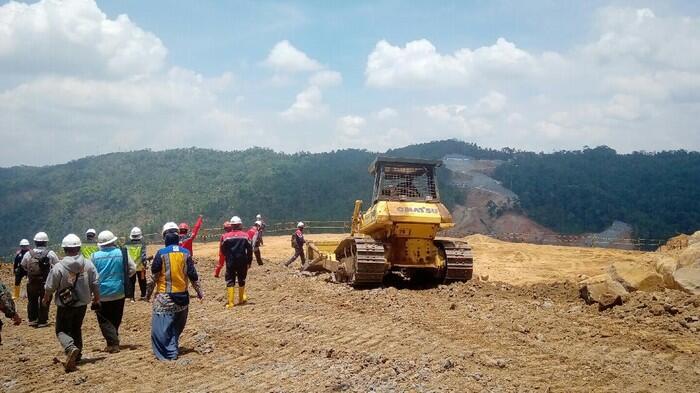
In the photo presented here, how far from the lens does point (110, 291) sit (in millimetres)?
7754

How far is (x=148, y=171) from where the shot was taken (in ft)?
258

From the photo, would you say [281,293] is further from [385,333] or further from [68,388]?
[68,388]

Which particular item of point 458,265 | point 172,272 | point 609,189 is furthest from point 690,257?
point 609,189

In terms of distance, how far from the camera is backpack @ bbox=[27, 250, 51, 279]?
1022cm

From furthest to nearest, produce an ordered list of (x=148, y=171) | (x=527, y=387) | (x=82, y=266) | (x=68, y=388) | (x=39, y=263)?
1. (x=148, y=171)
2. (x=39, y=263)
3. (x=82, y=266)
4. (x=68, y=388)
5. (x=527, y=387)

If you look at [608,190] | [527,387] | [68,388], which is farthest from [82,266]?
[608,190]

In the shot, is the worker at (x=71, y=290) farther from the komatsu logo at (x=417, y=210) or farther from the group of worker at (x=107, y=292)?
the komatsu logo at (x=417, y=210)

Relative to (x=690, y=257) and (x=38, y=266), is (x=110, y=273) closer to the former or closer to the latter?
(x=38, y=266)

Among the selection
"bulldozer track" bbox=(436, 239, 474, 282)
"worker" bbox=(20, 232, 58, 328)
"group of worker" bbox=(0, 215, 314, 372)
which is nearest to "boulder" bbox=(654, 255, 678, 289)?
"bulldozer track" bbox=(436, 239, 474, 282)

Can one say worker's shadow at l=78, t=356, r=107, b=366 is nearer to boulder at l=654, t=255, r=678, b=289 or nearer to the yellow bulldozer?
the yellow bulldozer

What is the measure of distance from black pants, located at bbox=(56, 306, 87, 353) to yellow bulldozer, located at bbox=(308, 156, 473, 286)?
584 centimetres

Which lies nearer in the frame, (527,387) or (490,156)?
(527,387)

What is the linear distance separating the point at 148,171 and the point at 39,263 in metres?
72.2

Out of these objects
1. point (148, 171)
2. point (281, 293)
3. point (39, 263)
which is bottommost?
point (281, 293)
